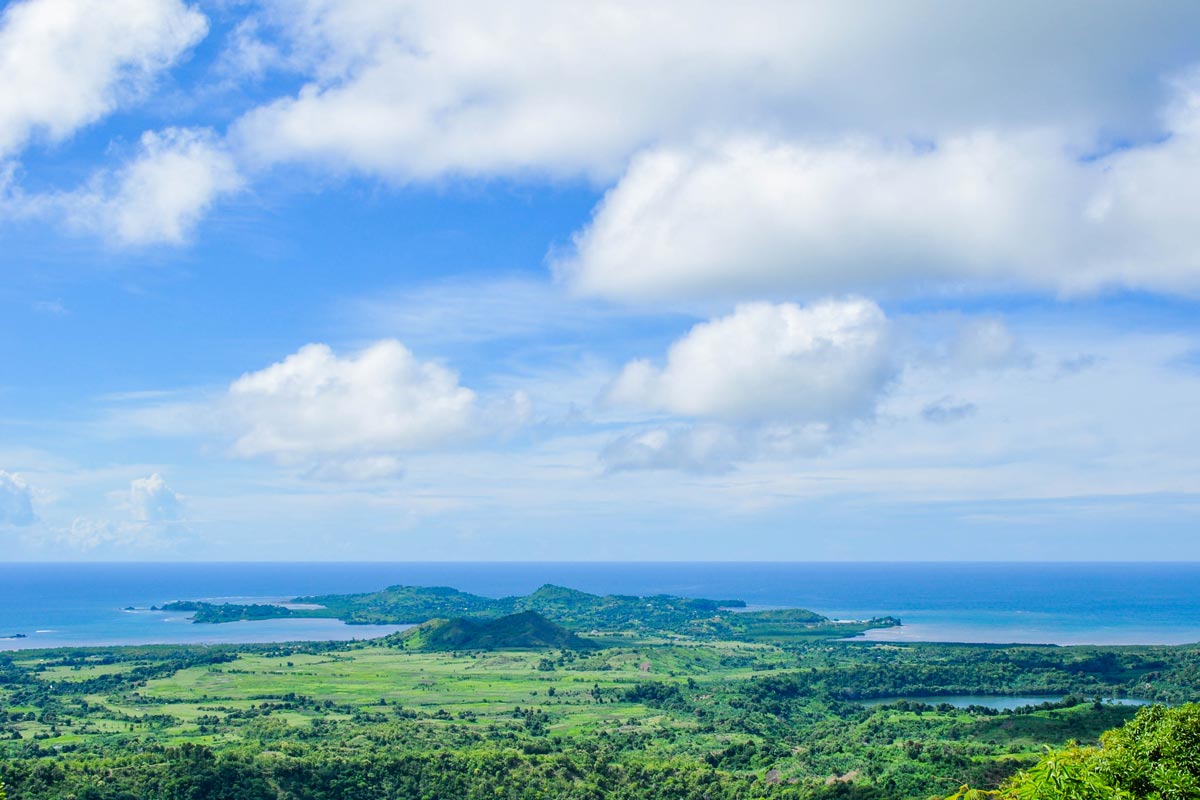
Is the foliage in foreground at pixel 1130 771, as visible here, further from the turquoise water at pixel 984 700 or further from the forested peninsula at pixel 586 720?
the turquoise water at pixel 984 700

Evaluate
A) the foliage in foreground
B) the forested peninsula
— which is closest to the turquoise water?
the forested peninsula

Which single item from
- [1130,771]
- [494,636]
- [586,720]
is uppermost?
[1130,771]

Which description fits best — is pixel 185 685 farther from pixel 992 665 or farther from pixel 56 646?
pixel 992 665

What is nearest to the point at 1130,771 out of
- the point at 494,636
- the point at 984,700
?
the point at 984,700

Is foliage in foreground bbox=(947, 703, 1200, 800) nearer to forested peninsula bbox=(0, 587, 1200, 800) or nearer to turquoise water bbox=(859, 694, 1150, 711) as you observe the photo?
forested peninsula bbox=(0, 587, 1200, 800)

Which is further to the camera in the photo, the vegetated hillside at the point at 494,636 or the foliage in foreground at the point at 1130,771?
the vegetated hillside at the point at 494,636

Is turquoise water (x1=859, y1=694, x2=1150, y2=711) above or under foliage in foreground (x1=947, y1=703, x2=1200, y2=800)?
under

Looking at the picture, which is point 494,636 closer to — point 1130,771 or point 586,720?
point 586,720

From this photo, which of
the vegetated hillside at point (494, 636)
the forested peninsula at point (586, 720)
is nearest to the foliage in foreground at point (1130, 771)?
the forested peninsula at point (586, 720)
